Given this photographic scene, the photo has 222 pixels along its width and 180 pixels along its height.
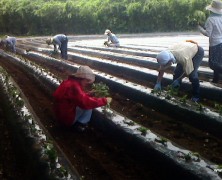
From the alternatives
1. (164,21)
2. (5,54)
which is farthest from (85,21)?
(5,54)

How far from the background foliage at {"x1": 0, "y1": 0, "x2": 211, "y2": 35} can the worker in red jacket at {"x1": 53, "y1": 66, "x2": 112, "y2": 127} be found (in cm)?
2096

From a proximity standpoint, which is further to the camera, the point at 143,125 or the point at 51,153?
the point at 143,125

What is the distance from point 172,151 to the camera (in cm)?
399

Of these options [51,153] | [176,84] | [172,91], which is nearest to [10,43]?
[176,84]

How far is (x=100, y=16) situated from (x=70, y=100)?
25.2 meters

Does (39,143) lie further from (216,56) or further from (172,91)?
(216,56)

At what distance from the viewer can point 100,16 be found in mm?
29188

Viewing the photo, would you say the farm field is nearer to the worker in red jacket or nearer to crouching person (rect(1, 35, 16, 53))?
the worker in red jacket

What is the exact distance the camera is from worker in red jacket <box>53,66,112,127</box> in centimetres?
461

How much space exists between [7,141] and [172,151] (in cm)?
254

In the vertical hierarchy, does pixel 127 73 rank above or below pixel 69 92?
below

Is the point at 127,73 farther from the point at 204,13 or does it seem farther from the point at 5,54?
the point at 204,13

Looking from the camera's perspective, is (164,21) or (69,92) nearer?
(69,92)

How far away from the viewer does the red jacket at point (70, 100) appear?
4.60m
